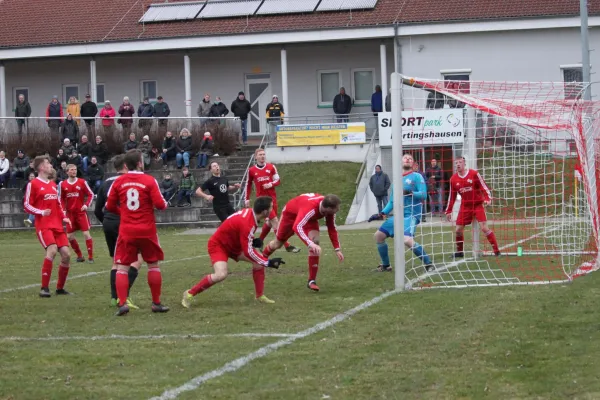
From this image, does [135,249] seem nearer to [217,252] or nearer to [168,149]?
[217,252]

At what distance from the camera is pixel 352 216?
97.3ft

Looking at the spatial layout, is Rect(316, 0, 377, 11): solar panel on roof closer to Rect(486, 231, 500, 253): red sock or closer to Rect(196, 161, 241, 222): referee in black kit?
Rect(196, 161, 241, 222): referee in black kit

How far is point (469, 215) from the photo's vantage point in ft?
52.3

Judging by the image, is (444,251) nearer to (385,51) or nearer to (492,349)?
(492,349)

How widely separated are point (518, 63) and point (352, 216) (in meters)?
10.8

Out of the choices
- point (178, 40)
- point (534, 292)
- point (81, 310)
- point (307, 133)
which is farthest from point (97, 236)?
point (534, 292)

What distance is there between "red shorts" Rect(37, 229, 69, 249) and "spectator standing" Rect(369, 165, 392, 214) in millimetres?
16571

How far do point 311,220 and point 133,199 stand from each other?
9.06 feet

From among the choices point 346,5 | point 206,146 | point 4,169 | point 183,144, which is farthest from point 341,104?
point 4,169

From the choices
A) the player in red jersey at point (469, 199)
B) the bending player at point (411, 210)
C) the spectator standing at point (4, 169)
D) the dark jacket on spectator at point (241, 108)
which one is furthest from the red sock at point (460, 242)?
the dark jacket on spectator at point (241, 108)

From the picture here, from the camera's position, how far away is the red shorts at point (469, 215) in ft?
52.3

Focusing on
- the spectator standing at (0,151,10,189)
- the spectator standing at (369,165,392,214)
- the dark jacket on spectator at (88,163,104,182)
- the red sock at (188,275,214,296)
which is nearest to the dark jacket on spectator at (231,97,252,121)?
the dark jacket on spectator at (88,163,104,182)

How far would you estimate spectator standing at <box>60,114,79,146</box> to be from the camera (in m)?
33.1

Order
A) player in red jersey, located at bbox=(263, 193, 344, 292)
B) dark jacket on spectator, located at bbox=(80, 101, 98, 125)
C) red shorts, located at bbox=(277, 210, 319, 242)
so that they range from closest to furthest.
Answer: player in red jersey, located at bbox=(263, 193, 344, 292) → red shorts, located at bbox=(277, 210, 319, 242) → dark jacket on spectator, located at bbox=(80, 101, 98, 125)
